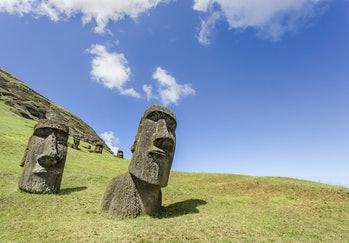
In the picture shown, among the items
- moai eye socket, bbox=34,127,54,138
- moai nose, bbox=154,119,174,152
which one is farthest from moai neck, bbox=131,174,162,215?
moai eye socket, bbox=34,127,54,138

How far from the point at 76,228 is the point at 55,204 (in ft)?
19.2

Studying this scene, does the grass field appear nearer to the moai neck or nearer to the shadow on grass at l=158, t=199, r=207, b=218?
the shadow on grass at l=158, t=199, r=207, b=218

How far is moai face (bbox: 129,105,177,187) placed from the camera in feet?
68.3

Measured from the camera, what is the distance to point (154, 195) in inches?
846

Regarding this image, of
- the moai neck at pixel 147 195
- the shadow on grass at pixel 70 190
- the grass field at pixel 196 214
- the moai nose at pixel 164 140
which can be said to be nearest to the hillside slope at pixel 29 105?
the shadow on grass at pixel 70 190

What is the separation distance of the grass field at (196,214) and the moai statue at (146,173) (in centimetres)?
77

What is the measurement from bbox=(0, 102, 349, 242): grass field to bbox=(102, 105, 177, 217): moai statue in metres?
0.77

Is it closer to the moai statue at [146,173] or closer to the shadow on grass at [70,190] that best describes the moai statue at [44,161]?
the shadow on grass at [70,190]

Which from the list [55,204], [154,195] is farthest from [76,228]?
[55,204]

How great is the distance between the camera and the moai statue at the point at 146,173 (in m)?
20.8

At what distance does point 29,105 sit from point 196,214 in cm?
10128

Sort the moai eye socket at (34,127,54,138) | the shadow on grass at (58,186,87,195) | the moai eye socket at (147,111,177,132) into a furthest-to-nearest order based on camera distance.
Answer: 1. the moai eye socket at (34,127,54,138)
2. the shadow on grass at (58,186,87,195)
3. the moai eye socket at (147,111,177,132)

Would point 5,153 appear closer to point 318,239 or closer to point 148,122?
point 148,122

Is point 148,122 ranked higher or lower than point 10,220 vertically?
higher
